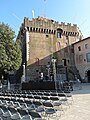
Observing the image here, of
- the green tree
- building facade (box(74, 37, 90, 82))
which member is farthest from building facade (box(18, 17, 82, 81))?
the green tree

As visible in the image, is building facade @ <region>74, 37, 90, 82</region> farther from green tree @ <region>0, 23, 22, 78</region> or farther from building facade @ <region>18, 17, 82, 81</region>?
green tree @ <region>0, 23, 22, 78</region>

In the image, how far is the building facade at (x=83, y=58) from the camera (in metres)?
38.7

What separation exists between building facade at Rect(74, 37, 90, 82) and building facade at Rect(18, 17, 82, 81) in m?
1.85

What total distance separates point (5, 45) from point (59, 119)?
21.6 meters

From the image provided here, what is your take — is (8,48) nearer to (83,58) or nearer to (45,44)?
(45,44)

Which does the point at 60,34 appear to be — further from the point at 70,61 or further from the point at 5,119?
the point at 5,119

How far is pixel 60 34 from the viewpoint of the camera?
43094mm

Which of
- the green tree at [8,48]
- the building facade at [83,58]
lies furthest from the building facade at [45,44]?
the green tree at [8,48]

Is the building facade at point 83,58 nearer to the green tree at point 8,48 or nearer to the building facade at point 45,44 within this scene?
the building facade at point 45,44

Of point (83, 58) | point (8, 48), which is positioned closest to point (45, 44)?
point (83, 58)

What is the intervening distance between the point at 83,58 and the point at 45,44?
351 inches

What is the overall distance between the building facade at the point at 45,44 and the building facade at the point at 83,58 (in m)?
1.85

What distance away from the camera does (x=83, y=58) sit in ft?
130

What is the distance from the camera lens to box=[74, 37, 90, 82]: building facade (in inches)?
1524
